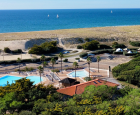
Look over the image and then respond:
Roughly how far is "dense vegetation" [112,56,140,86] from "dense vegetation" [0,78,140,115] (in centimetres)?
797

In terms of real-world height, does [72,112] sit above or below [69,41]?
below

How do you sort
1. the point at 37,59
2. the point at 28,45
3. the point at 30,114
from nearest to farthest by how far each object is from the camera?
the point at 30,114
the point at 37,59
the point at 28,45

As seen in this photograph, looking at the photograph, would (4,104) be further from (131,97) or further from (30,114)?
(131,97)

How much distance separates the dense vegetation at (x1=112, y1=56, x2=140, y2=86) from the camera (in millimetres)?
39938

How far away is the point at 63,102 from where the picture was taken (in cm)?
2788

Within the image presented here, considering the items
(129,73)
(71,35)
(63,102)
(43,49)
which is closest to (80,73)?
(129,73)

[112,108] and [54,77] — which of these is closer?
[112,108]

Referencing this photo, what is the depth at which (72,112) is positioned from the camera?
81.8 ft

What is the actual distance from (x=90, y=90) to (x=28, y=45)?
4713cm

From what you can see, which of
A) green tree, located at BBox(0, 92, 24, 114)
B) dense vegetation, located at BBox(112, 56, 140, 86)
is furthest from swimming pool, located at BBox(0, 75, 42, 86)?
dense vegetation, located at BBox(112, 56, 140, 86)

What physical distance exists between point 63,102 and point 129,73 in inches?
754

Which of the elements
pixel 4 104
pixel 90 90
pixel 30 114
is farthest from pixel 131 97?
pixel 4 104

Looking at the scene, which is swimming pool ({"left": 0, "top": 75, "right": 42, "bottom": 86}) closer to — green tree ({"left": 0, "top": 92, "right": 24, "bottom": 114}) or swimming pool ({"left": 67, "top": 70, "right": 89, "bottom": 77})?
swimming pool ({"left": 67, "top": 70, "right": 89, "bottom": 77})

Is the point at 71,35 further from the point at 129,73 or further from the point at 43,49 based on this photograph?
the point at 129,73
